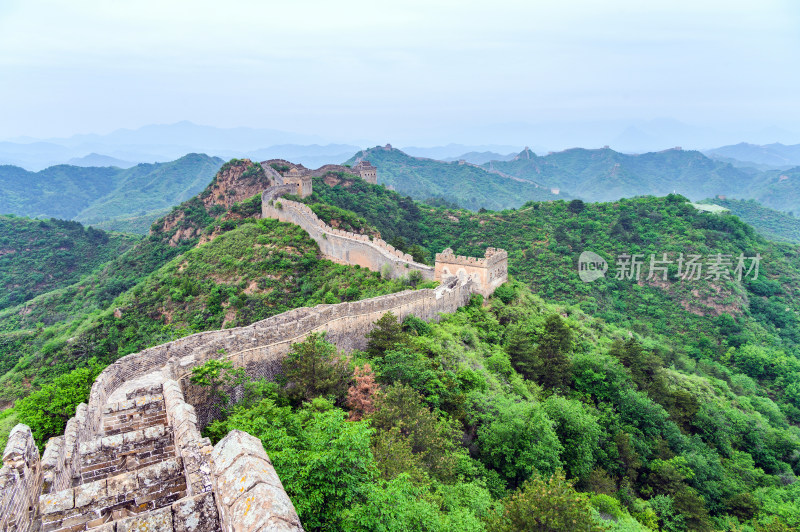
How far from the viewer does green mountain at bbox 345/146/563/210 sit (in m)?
173

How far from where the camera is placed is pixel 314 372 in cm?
1397

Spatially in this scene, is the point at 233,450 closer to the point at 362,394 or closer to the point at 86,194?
the point at 362,394

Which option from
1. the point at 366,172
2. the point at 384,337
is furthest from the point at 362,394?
the point at 366,172

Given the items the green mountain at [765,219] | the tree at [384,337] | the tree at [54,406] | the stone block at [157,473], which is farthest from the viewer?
the green mountain at [765,219]

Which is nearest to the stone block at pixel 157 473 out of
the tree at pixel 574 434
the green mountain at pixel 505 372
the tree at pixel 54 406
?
the green mountain at pixel 505 372

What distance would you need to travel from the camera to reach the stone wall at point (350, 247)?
1224 inches

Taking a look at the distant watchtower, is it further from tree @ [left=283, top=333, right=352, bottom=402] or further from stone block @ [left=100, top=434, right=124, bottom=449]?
stone block @ [left=100, top=434, right=124, bottom=449]

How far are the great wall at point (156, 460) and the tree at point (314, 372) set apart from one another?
0.90 m

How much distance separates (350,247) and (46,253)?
221 feet

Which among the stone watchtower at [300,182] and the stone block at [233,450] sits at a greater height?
the stone watchtower at [300,182]

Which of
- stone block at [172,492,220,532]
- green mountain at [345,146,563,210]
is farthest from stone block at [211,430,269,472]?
green mountain at [345,146,563,210]

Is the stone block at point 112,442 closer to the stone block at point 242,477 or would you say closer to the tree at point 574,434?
the stone block at point 242,477

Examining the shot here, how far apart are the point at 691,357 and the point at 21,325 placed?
74498mm

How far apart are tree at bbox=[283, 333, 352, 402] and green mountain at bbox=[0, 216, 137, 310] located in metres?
70.5
